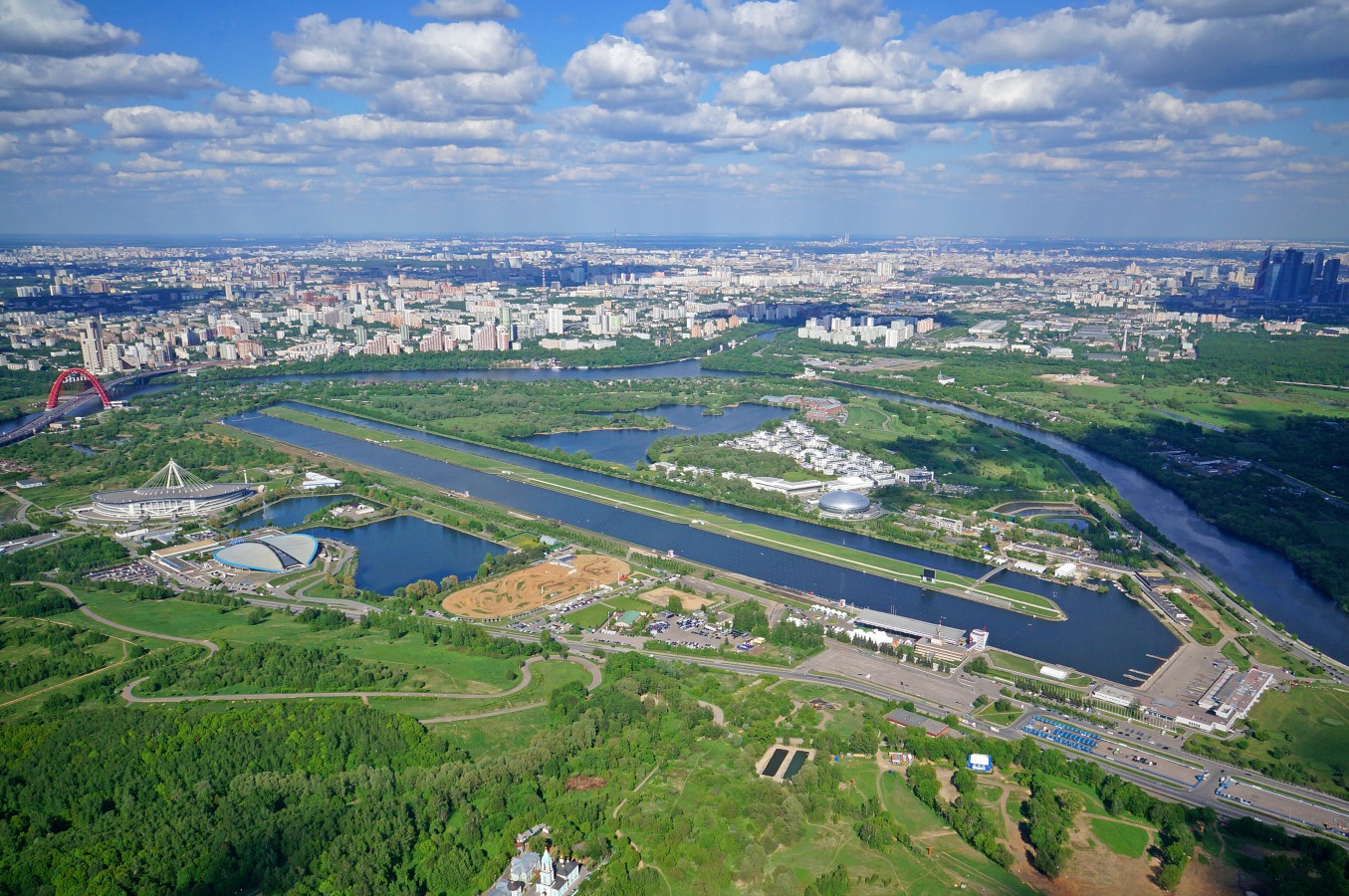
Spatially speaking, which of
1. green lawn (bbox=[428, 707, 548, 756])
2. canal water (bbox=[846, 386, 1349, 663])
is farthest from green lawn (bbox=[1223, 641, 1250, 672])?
green lawn (bbox=[428, 707, 548, 756])

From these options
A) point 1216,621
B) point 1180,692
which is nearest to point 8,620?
point 1180,692

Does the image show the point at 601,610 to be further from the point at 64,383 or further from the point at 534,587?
the point at 64,383

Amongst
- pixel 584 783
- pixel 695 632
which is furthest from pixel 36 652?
pixel 695 632

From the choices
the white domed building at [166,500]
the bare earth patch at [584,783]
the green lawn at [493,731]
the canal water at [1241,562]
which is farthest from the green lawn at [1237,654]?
the white domed building at [166,500]

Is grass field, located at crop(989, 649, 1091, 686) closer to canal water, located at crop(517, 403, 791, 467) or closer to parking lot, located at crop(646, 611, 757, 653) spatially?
parking lot, located at crop(646, 611, 757, 653)

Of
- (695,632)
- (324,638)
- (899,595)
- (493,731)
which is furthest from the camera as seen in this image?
(899,595)

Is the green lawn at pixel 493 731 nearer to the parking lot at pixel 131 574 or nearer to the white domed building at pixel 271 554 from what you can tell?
the white domed building at pixel 271 554
